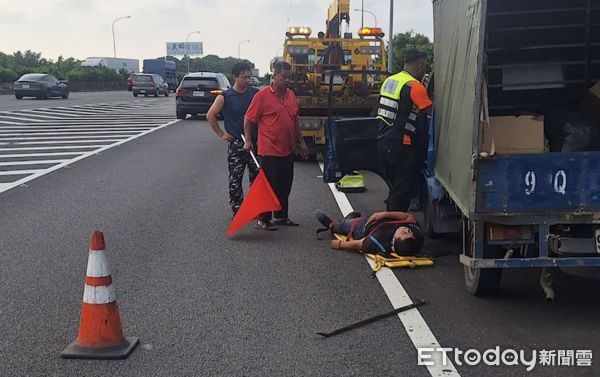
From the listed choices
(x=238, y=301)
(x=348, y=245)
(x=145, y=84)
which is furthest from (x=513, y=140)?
(x=145, y=84)

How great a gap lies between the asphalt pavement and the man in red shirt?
46 cm

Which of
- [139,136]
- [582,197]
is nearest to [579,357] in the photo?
[582,197]

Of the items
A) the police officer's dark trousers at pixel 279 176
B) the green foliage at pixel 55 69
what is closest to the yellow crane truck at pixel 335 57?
the police officer's dark trousers at pixel 279 176

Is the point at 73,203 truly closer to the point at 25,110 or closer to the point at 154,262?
the point at 154,262

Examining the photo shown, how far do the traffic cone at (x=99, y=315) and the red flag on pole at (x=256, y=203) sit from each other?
3.06 meters

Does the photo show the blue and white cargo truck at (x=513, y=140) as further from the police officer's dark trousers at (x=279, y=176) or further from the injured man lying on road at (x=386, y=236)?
the police officer's dark trousers at (x=279, y=176)

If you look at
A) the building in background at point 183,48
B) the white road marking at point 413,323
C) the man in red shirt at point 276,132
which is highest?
the building in background at point 183,48

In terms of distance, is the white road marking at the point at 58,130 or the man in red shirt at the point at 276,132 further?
the white road marking at the point at 58,130

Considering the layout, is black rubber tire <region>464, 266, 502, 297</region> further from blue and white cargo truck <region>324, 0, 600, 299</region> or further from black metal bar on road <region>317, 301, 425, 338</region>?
black metal bar on road <region>317, 301, 425, 338</region>

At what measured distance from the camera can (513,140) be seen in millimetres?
5156

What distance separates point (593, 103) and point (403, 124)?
5.72 ft

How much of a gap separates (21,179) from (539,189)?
8.90m

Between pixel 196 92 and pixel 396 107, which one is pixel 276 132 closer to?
pixel 396 107

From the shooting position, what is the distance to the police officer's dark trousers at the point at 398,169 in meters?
6.83
